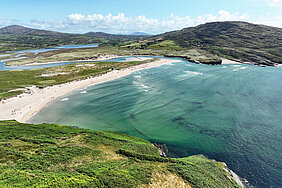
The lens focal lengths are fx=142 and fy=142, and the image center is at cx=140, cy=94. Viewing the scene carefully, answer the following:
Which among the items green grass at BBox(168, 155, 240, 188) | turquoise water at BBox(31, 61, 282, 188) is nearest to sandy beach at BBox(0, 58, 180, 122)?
turquoise water at BBox(31, 61, 282, 188)

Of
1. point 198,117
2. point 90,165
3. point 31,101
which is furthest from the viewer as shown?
point 31,101

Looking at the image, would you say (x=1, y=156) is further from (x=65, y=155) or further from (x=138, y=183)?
(x=138, y=183)

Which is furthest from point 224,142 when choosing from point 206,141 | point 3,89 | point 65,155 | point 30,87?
point 3,89

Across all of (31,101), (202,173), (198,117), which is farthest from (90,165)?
(31,101)

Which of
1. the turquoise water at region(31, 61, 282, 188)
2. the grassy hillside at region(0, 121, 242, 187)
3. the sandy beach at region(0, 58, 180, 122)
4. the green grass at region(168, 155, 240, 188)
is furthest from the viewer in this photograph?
the sandy beach at region(0, 58, 180, 122)

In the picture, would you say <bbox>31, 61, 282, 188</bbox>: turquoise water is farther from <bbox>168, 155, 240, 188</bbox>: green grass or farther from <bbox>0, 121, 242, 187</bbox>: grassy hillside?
<bbox>0, 121, 242, 187</bbox>: grassy hillside

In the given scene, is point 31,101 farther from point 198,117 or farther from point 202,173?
point 202,173
